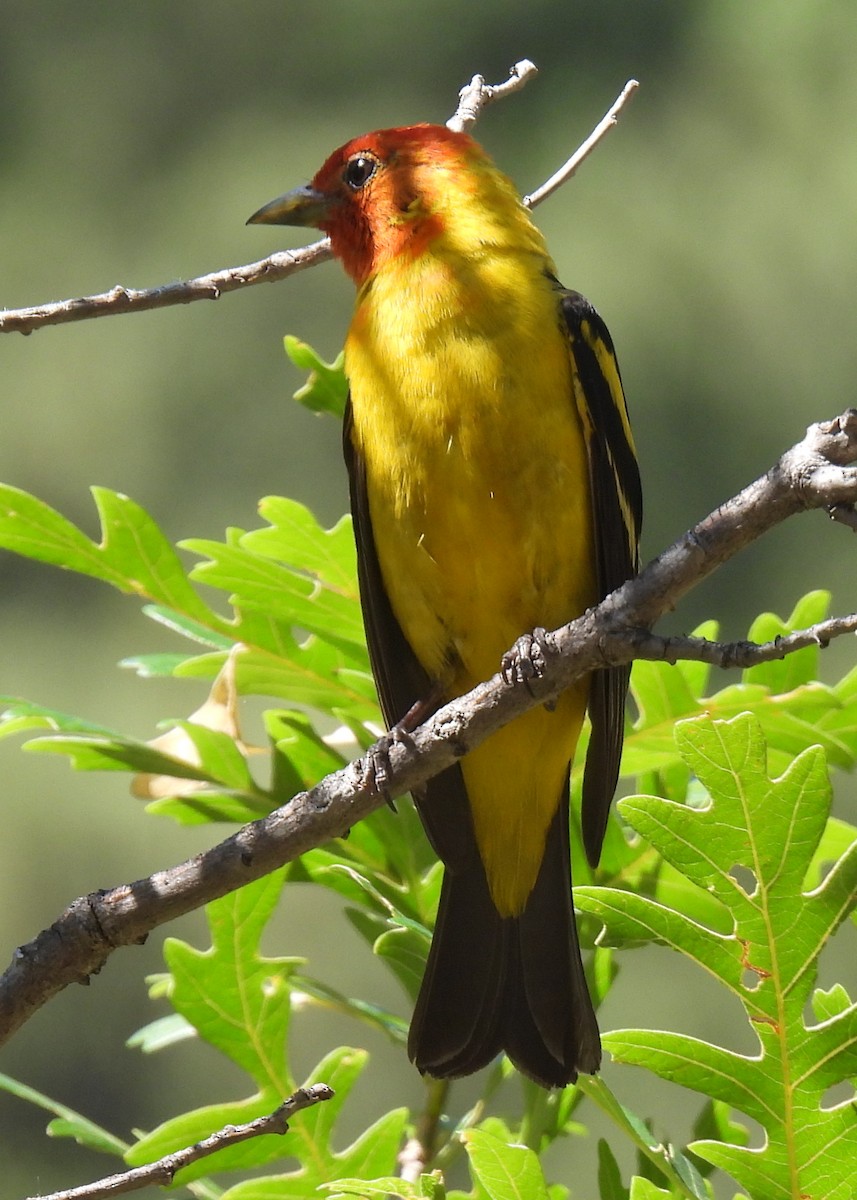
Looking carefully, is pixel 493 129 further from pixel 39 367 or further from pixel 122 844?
pixel 122 844

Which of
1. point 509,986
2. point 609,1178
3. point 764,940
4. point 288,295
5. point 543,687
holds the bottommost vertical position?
point 609,1178

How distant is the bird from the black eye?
26 cm

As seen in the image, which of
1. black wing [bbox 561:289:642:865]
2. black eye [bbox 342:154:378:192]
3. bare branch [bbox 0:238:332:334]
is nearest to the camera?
bare branch [bbox 0:238:332:334]

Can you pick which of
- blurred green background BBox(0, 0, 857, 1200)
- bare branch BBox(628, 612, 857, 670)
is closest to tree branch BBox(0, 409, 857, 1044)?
bare branch BBox(628, 612, 857, 670)

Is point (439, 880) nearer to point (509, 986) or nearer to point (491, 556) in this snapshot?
point (509, 986)

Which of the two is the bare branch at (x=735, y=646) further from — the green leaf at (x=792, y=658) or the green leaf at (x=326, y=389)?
the green leaf at (x=326, y=389)

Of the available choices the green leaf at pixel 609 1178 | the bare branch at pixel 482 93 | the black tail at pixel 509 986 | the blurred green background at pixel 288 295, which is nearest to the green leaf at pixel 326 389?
the bare branch at pixel 482 93

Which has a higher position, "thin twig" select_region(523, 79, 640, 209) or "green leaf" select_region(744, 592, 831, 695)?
"thin twig" select_region(523, 79, 640, 209)

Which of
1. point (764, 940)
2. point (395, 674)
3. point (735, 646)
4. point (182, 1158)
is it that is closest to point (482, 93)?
point (395, 674)

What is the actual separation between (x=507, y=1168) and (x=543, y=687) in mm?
568

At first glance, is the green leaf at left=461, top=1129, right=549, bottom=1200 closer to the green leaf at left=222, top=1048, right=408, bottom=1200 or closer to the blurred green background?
the green leaf at left=222, top=1048, right=408, bottom=1200

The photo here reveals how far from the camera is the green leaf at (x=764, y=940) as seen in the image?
1.82 m

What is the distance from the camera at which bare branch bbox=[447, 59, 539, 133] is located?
2.72m

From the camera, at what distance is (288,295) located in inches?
456
